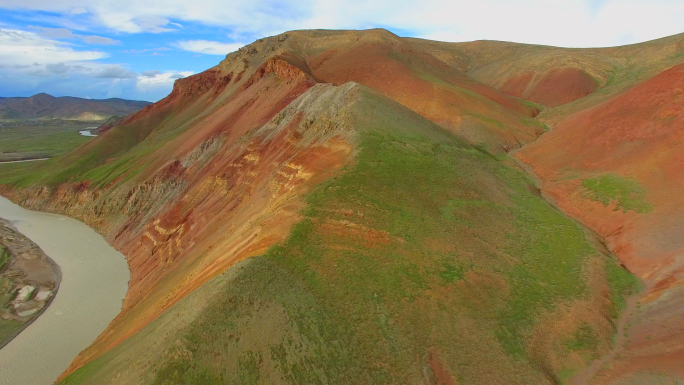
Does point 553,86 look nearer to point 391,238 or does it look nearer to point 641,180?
point 641,180

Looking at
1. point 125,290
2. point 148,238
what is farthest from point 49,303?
point 148,238

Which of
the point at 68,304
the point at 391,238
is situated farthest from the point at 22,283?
the point at 391,238

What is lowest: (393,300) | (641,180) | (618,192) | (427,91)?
(393,300)

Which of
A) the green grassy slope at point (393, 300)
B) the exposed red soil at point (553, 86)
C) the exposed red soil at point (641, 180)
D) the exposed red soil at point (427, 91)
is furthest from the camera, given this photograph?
the exposed red soil at point (553, 86)

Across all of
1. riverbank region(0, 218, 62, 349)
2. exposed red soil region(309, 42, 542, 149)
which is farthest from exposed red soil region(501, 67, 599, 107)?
riverbank region(0, 218, 62, 349)

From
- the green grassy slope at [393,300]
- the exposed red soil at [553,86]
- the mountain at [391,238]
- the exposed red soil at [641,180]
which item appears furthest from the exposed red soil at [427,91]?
the green grassy slope at [393,300]

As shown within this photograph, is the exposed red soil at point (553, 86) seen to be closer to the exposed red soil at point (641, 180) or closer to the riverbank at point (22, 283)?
the exposed red soil at point (641, 180)

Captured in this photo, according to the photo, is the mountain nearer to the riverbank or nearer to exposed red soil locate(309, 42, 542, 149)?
exposed red soil locate(309, 42, 542, 149)
